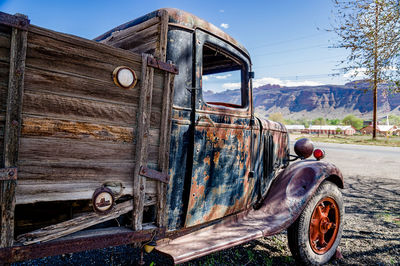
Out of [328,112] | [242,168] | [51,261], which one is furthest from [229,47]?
[328,112]

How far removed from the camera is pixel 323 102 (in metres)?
165

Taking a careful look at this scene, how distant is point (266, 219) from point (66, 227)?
178 cm

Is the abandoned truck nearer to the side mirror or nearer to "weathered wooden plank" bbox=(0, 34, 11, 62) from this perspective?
"weathered wooden plank" bbox=(0, 34, 11, 62)

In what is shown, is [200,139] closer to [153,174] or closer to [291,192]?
[153,174]

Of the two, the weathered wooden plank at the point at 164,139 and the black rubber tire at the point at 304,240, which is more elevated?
the weathered wooden plank at the point at 164,139

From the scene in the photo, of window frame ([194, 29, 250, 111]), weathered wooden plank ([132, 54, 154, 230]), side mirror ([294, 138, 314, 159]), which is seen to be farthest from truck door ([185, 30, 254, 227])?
side mirror ([294, 138, 314, 159])

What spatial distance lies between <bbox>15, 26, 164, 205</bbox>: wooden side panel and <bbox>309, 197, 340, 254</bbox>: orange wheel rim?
6.93ft

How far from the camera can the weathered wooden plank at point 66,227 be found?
139cm

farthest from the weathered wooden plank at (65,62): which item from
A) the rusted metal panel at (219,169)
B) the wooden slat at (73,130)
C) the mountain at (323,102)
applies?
the mountain at (323,102)

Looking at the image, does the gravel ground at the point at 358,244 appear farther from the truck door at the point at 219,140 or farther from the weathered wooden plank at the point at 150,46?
the weathered wooden plank at the point at 150,46

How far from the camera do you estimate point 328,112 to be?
15150cm

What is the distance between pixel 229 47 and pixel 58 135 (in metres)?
1.66

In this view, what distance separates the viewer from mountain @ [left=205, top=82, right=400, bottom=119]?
144125mm

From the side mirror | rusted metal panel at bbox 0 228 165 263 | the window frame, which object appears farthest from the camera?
the side mirror
